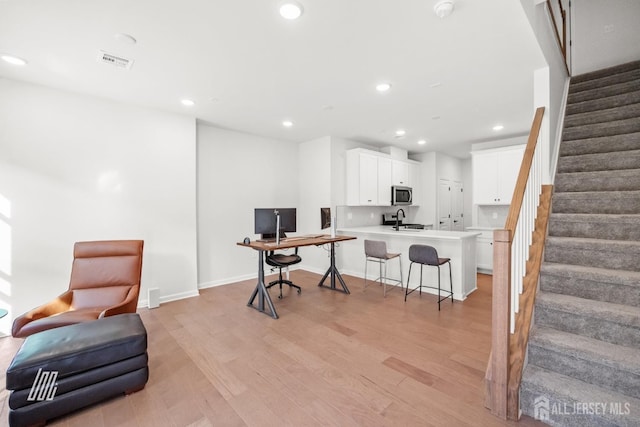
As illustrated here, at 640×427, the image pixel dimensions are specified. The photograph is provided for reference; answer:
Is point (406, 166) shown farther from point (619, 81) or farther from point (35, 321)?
point (35, 321)

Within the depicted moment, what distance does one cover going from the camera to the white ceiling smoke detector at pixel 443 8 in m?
1.89

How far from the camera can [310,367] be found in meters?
2.34

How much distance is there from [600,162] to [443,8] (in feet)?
7.72

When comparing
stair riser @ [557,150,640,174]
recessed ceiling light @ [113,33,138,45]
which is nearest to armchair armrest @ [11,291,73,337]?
recessed ceiling light @ [113,33,138,45]

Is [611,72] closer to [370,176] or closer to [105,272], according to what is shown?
[370,176]

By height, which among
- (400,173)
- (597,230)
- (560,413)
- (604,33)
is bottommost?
(560,413)

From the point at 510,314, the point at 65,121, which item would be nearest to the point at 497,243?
the point at 510,314

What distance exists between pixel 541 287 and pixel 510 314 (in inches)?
29.6

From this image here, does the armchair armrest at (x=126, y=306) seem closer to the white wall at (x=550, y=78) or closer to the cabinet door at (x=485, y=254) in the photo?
the white wall at (x=550, y=78)

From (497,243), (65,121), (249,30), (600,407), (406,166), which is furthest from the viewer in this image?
(406,166)

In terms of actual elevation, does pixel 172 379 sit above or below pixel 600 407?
below

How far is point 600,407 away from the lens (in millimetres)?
1523

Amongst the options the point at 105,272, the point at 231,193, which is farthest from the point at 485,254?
the point at 105,272

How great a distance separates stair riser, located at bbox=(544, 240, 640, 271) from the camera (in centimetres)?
209
